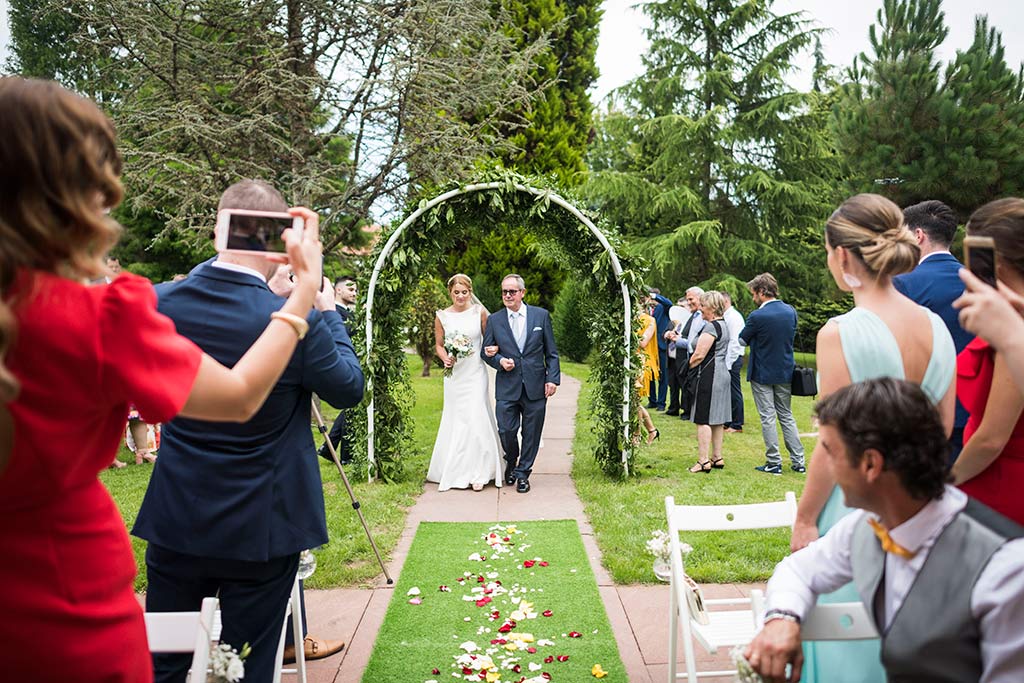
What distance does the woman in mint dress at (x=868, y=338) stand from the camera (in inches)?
105

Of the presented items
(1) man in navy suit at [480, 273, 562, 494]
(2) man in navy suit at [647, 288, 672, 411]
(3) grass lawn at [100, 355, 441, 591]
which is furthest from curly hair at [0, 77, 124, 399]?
(2) man in navy suit at [647, 288, 672, 411]

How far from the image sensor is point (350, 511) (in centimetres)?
740

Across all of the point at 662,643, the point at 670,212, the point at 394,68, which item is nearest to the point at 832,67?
the point at 670,212

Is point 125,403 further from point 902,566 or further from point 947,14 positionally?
point 947,14

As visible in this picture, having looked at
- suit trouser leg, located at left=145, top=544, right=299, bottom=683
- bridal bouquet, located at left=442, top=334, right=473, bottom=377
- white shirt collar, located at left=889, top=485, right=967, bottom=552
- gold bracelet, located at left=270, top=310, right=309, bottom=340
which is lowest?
suit trouser leg, located at left=145, top=544, right=299, bottom=683

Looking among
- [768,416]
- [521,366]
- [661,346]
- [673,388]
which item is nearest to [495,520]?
[521,366]

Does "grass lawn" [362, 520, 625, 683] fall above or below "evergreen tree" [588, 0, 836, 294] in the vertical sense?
below

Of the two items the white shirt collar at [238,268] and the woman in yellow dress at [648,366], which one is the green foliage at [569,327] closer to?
the woman in yellow dress at [648,366]

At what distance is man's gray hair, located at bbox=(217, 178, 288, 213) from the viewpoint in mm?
2662

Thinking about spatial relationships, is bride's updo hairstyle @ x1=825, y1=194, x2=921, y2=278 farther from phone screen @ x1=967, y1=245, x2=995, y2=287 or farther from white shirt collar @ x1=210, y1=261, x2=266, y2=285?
white shirt collar @ x1=210, y1=261, x2=266, y2=285

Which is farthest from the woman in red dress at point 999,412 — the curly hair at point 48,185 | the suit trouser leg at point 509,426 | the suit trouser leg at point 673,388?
the suit trouser leg at point 673,388

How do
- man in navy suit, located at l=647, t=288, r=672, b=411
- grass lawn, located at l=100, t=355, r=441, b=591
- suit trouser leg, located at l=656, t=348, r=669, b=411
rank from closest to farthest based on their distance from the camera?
grass lawn, located at l=100, t=355, r=441, b=591
man in navy suit, located at l=647, t=288, r=672, b=411
suit trouser leg, located at l=656, t=348, r=669, b=411

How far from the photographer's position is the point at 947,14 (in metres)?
15.2

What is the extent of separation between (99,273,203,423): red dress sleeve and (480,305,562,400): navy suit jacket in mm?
6945
